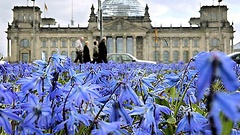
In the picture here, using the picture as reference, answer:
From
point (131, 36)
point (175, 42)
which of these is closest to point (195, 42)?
point (175, 42)

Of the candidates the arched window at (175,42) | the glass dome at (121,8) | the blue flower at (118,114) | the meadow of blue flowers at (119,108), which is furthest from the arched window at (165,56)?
the blue flower at (118,114)

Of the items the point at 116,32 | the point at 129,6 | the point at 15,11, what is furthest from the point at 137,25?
the point at 15,11

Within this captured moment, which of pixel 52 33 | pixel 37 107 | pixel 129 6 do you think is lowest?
pixel 37 107

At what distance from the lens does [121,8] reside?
88.6 meters

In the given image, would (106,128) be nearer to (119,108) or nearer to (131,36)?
(119,108)

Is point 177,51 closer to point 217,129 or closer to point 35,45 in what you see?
point 35,45

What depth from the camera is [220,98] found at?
58cm

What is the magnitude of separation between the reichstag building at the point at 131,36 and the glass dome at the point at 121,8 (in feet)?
24.7

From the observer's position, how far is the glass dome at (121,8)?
87.2m

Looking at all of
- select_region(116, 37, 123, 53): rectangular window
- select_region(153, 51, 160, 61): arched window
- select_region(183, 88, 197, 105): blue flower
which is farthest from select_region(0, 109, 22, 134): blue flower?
select_region(153, 51, 160, 61): arched window

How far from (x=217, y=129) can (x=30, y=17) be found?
268ft

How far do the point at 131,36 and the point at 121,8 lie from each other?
589 inches

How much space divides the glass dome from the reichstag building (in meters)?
7.53

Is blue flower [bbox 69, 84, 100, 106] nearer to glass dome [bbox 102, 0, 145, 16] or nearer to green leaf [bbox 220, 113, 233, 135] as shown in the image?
green leaf [bbox 220, 113, 233, 135]
